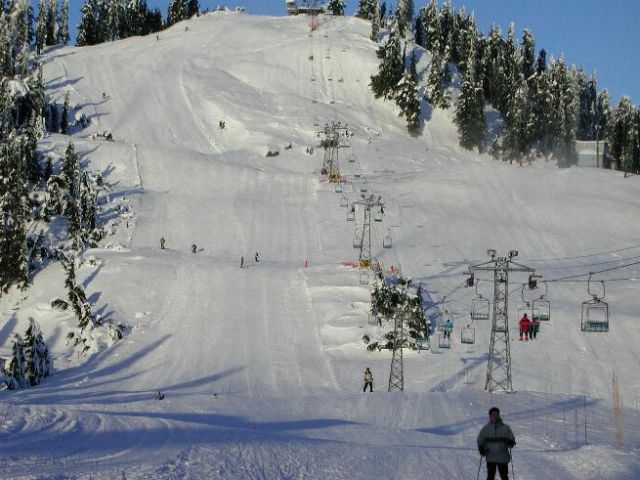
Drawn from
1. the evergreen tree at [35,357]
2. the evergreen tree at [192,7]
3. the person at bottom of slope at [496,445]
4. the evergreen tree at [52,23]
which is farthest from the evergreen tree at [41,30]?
the person at bottom of slope at [496,445]

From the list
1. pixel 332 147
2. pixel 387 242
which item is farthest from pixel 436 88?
pixel 387 242

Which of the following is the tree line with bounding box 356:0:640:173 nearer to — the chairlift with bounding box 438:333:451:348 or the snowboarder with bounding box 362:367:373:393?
the chairlift with bounding box 438:333:451:348

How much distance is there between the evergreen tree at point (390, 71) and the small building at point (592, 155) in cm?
2607

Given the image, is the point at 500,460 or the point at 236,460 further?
the point at 236,460

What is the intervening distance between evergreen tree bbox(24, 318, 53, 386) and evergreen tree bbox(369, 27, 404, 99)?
274 feet

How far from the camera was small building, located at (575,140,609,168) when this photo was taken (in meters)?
114

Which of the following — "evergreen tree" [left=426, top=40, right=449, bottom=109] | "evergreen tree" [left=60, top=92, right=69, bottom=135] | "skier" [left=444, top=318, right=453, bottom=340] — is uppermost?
"evergreen tree" [left=426, top=40, right=449, bottom=109]

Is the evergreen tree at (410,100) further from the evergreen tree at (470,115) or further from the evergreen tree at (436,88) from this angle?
the evergreen tree at (470,115)

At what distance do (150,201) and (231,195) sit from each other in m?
A: 7.82

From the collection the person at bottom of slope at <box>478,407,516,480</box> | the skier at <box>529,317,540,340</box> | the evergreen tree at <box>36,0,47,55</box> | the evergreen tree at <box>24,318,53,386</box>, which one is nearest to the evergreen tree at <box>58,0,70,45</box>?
the evergreen tree at <box>36,0,47,55</box>

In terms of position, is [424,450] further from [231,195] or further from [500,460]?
[231,195]

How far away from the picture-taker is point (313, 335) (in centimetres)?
4719

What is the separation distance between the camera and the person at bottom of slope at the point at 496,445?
13531mm

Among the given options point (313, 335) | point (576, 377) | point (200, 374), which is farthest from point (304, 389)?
point (576, 377)
